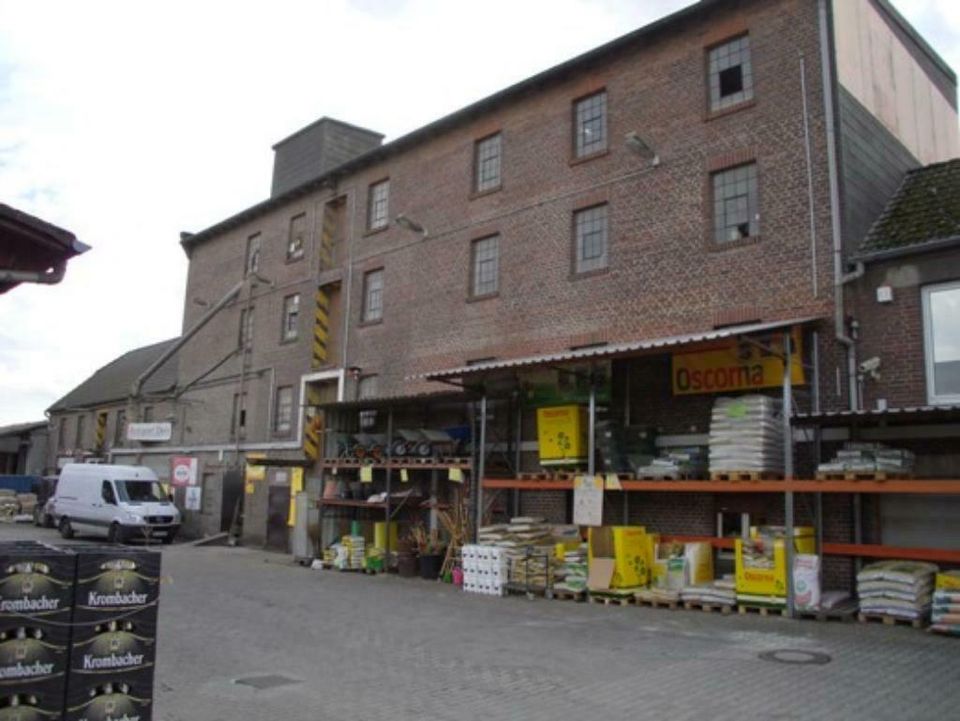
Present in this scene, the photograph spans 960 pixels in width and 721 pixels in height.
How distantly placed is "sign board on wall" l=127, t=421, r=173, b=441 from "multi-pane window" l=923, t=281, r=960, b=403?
27171 mm

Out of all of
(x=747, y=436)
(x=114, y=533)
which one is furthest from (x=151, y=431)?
(x=747, y=436)

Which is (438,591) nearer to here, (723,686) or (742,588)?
(742,588)

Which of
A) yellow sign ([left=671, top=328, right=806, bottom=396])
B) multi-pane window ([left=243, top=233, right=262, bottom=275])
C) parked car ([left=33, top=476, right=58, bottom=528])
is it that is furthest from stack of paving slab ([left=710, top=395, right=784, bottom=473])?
parked car ([left=33, top=476, right=58, bottom=528])

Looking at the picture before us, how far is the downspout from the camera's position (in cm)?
1338

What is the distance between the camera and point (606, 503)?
53.9 feet

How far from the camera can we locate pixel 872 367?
519 inches

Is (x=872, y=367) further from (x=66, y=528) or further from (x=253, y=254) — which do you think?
(x=66, y=528)

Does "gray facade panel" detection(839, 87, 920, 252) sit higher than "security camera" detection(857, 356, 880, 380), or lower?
higher

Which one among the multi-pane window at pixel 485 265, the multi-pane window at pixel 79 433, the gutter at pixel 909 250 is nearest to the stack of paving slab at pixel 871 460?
the gutter at pixel 909 250

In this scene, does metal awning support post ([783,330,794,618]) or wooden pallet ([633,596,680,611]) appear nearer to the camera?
metal awning support post ([783,330,794,618])

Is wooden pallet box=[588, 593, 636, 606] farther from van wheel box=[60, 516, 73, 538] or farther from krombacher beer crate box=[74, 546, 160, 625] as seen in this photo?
van wheel box=[60, 516, 73, 538]

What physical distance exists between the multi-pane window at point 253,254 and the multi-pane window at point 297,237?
2.26 m

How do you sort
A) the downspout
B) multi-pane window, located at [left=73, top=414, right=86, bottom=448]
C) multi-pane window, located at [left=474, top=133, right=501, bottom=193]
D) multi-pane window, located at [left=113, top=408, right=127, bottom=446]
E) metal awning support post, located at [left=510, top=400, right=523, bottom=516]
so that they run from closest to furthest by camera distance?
the downspout → metal awning support post, located at [left=510, top=400, right=523, bottom=516] → multi-pane window, located at [left=474, top=133, right=501, bottom=193] → multi-pane window, located at [left=113, top=408, right=127, bottom=446] → multi-pane window, located at [left=73, top=414, right=86, bottom=448]

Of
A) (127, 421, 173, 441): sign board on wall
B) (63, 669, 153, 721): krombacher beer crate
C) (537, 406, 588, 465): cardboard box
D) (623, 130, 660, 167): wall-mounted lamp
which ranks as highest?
(623, 130, 660, 167): wall-mounted lamp
